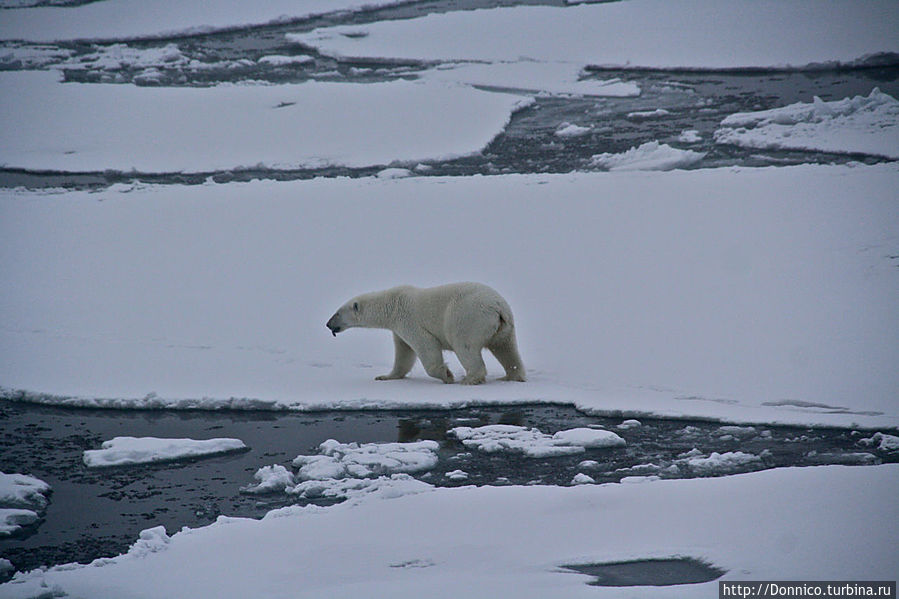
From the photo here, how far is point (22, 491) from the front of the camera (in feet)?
18.2

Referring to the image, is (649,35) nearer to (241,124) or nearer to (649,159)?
(649,159)

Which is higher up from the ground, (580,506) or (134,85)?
(134,85)

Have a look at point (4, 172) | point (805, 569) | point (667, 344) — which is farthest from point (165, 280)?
point (805, 569)

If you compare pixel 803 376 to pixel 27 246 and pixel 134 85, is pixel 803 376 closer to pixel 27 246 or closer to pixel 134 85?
pixel 27 246

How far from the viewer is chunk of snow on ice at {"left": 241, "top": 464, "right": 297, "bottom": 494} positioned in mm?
5543

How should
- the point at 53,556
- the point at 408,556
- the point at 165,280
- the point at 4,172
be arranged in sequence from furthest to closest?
the point at 4,172
the point at 165,280
the point at 53,556
the point at 408,556

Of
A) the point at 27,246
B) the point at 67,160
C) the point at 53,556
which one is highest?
the point at 67,160

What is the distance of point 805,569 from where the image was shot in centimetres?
376

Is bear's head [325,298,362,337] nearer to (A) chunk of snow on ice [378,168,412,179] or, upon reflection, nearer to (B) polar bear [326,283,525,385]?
(B) polar bear [326,283,525,385]

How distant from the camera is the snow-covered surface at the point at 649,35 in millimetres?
18047

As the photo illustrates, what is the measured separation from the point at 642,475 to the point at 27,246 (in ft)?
27.5

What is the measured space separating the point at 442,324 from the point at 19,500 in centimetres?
321

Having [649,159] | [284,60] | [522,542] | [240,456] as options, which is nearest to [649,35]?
[284,60]

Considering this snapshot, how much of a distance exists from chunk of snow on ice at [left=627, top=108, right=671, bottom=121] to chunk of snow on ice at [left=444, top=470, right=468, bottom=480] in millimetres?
10440
